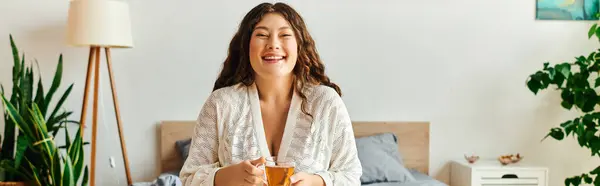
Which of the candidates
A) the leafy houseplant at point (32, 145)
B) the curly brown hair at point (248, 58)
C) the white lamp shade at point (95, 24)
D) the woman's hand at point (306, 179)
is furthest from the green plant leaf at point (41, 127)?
the woman's hand at point (306, 179)

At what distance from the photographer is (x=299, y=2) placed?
3.93 m

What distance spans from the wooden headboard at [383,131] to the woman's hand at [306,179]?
8.48ft

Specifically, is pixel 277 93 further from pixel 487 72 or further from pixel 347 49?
pixel 487 72

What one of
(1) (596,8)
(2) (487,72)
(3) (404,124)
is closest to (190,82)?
(3) (404,124)

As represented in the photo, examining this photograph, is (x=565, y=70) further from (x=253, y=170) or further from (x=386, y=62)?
(x=253, y=170)

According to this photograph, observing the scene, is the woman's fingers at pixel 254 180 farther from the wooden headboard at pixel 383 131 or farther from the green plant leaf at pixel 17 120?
the wooden headboard at pixel 383 131

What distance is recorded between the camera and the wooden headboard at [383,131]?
3.87 metres

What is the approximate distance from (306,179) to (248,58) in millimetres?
363

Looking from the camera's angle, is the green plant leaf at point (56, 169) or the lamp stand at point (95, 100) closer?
the green plant leaf at point (56, 169)

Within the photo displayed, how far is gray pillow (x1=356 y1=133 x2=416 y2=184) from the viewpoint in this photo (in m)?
3.46

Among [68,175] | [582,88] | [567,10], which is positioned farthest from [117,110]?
[567,10]

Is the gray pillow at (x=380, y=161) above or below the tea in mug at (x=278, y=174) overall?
below

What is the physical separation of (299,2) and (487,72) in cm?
Result: 132

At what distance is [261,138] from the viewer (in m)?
1.45
